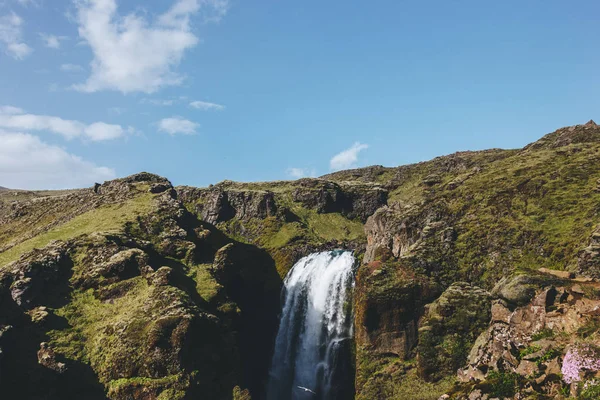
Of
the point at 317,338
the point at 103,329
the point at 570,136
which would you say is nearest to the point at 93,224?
the point at 103,329

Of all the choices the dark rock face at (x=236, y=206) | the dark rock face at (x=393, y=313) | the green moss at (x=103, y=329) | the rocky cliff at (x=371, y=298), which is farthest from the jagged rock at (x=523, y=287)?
the dark rock face at (x=236, y=206)

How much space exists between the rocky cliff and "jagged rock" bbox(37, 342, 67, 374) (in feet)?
0.53

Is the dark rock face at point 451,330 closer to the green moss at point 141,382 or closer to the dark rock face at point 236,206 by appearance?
the green moss at point 141,382

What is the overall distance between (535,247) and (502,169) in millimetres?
39936

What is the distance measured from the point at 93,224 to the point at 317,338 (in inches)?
2104

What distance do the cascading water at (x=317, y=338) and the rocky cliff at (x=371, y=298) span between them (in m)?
3.85

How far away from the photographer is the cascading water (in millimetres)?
75625

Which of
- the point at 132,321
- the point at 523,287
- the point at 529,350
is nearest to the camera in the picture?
the point at 529,350

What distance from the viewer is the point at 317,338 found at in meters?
82.1

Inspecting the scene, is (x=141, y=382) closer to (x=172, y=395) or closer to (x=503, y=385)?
(x=172, y=395)

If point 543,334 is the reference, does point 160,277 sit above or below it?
above

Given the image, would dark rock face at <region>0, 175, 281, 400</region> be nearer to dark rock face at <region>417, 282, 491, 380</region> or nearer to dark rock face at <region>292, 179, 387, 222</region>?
dark rock face at <region>417, 282, 491, 380</region>

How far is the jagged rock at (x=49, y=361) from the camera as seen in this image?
53344 mm

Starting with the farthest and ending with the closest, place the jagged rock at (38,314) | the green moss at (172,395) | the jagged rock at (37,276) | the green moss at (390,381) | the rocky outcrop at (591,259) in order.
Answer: the jagged rock at (37,276), the jagged rock at (38,314), the green moss at (390,381), the green moss at (172,395), the rocky outcrop at (591,259)
